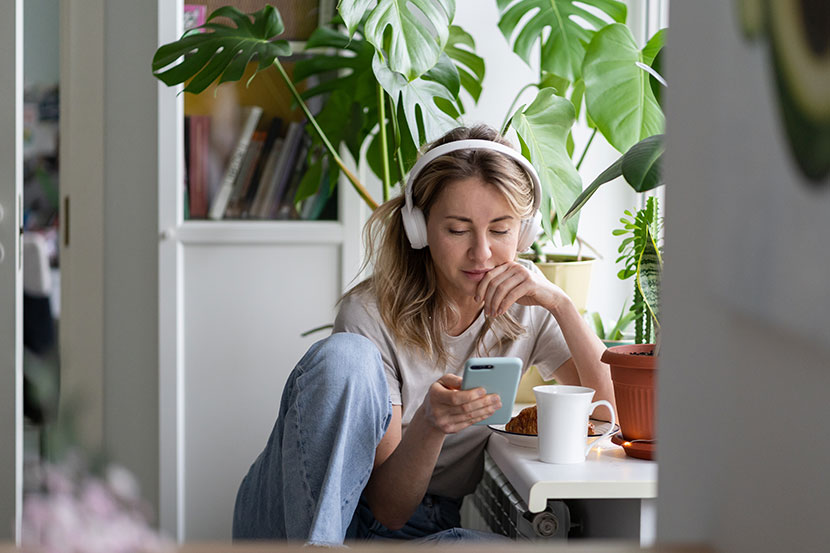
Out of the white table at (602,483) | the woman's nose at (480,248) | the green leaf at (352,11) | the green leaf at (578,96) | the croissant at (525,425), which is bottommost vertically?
the white table at (602,483)

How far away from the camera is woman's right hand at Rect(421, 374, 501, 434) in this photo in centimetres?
117

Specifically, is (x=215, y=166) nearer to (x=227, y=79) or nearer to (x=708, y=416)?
(x=227, y=79)

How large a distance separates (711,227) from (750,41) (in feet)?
0.33

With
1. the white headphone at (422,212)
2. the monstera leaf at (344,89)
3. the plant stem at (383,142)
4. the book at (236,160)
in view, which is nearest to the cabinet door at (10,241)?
the book at (236,160)

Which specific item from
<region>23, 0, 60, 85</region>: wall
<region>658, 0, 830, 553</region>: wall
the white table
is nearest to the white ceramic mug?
the white table

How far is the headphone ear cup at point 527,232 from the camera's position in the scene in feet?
4.79

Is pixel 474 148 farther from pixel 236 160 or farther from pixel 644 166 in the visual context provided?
pixel 236 160

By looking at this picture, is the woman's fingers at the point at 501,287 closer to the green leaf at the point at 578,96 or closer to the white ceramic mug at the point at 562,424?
the white ceramic mug at the point at 562,424

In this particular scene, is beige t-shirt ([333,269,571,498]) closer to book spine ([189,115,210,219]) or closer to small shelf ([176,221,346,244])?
small shelf ([176,221,346,244])

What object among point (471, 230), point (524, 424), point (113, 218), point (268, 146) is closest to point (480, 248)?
point (471, 230)

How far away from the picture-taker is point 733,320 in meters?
0.47

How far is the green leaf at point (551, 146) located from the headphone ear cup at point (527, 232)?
0.10 metres

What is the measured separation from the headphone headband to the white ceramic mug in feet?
1.28

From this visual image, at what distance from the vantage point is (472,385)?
118 centimetres
